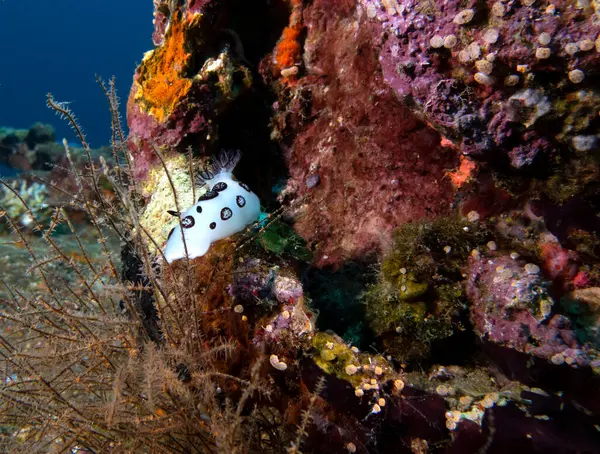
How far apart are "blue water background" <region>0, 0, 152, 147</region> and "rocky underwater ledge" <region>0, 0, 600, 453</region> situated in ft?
216

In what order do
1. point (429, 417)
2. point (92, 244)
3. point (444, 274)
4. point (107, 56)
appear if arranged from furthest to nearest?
point (107, 56)
point (92, 244)
point (444, 274)
point (429, 417)

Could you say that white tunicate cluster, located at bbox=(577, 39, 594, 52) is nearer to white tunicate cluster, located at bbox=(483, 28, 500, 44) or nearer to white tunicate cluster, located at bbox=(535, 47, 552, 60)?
white tunicate cluster, located at bbox=(535, 47, 552, 60)

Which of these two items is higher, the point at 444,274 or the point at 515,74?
the point at 515,74

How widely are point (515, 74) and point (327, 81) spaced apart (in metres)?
2.32

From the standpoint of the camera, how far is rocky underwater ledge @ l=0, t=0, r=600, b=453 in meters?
2.00

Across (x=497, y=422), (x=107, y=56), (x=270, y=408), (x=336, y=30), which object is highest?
(x=107, y=56)

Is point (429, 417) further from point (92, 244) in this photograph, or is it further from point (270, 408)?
Result: point (92, 244)

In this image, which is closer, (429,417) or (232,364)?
(429,417)

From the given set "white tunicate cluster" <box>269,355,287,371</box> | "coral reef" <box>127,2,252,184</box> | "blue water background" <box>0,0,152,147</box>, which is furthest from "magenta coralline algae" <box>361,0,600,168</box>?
"blue water background" <box>0,0,152,147</box>

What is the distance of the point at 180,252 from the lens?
9.88 feet

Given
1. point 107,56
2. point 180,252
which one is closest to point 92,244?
point 180,252

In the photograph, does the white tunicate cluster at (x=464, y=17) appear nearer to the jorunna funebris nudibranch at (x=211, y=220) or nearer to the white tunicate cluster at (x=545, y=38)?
the white tunicate cluster at (x=545, y=38)

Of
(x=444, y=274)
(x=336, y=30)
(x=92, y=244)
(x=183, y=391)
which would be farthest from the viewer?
(x=92, y=244)

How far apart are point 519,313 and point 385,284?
947 mm
